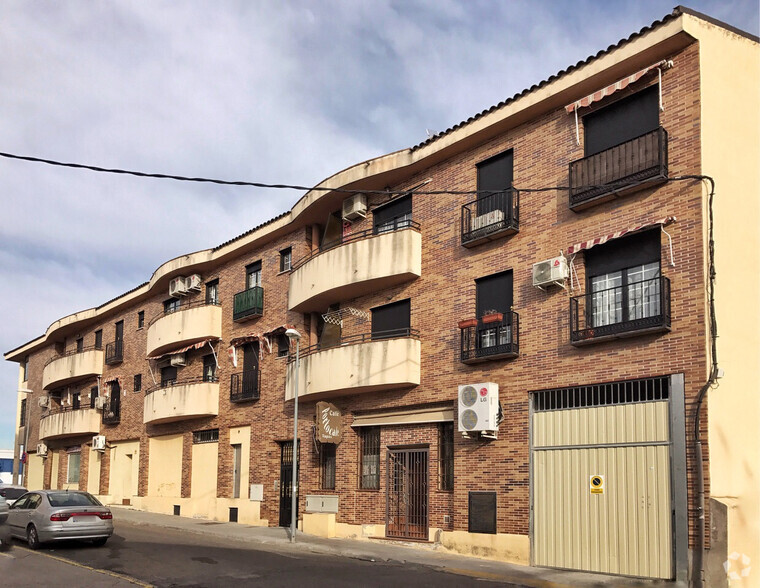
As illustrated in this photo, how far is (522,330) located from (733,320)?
4.56m

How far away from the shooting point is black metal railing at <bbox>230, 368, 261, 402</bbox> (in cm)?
2769

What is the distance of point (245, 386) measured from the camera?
1117 inches

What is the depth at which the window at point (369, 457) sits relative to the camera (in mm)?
22000

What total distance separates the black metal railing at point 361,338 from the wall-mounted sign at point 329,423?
167 centimetres

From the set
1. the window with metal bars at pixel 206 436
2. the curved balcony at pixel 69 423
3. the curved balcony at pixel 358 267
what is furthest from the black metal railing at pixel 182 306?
the curved balcony at pixel 69 423

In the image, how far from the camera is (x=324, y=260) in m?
23.3

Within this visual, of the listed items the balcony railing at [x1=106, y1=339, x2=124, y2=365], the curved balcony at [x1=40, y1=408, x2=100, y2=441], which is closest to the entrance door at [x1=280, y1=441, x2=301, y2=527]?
the balcony railing at [x1=106, y1=339, x2=124, y2=365]

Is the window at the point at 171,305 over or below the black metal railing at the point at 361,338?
over

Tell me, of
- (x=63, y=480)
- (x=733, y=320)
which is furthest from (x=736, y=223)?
(x=63, y=480)

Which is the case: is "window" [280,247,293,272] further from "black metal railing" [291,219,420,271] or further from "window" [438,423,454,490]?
"window" [438,423,454,490]

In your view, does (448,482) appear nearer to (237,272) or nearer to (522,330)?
(522,330)

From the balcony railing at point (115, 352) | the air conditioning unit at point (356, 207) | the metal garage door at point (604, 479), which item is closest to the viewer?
the metal garage door at point (604, 479)

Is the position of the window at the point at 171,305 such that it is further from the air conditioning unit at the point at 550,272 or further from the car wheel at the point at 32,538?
the air conditioning unit at the point at 550,272

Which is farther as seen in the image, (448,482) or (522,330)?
(448,482)
